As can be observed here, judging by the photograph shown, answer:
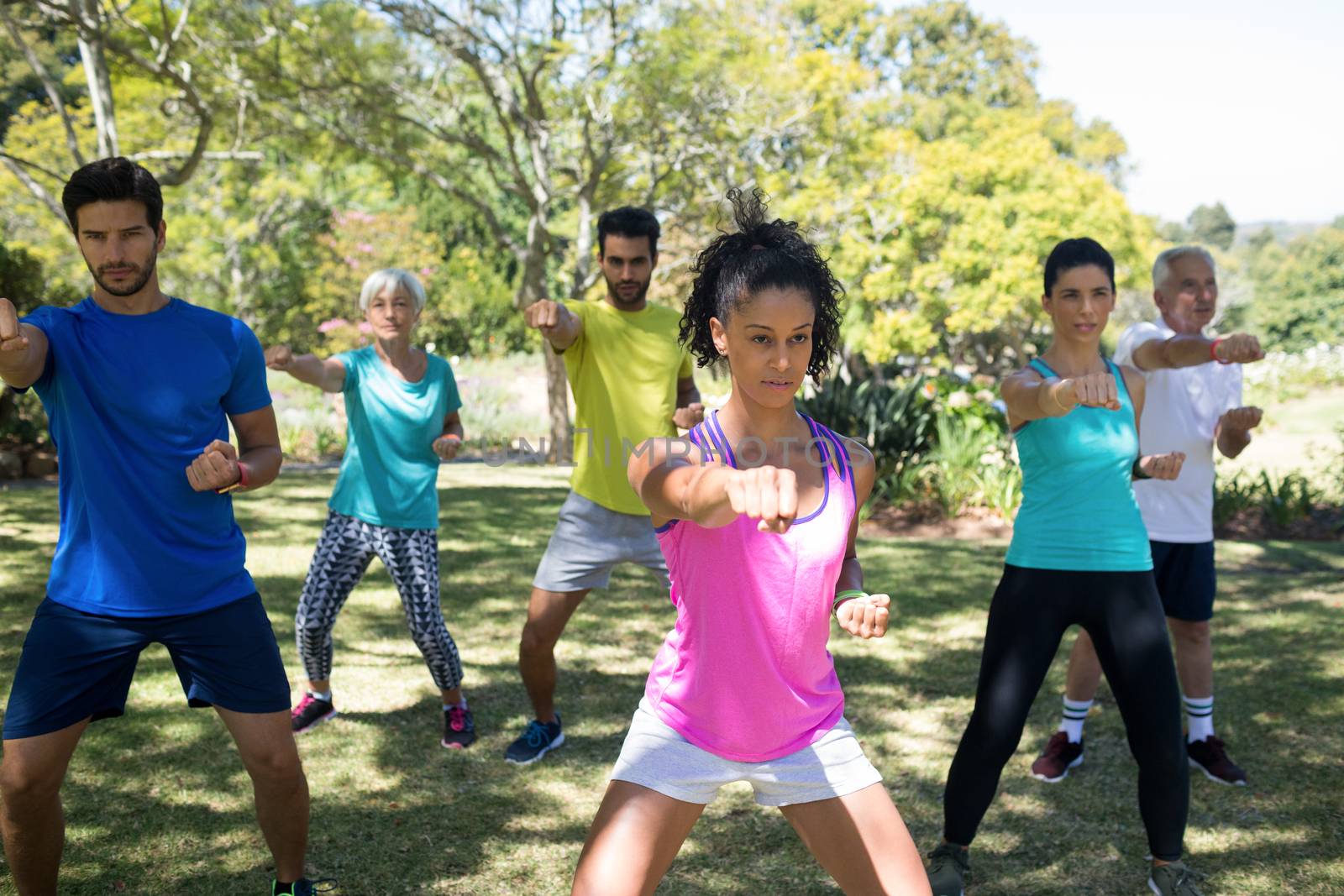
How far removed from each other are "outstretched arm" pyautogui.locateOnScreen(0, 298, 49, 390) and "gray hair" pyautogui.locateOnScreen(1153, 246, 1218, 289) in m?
3.83

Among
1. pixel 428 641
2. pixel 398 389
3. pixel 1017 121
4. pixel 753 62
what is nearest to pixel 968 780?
pixel 428 641

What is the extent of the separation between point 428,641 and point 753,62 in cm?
1448

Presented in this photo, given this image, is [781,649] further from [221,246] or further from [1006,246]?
[221,246]

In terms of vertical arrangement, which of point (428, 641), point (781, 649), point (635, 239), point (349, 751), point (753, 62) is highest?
point (753, 62)

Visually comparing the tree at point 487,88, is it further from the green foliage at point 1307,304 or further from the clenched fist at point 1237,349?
the green foliage at point 1307,304

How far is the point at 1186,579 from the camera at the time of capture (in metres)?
4.35

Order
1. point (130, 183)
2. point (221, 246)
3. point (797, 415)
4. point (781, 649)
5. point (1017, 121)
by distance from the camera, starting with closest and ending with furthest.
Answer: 1. point (781, 649)
2. point (797, 415)
3. point (130, 183)
4. point (221, 246)
5. point (1017, 121)

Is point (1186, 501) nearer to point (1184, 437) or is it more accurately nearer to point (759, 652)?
point (1184, 437)

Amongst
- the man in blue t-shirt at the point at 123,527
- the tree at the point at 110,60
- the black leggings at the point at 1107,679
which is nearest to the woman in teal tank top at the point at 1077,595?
the black leggings at the point at 1107,679

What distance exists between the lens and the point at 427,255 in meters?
25.5

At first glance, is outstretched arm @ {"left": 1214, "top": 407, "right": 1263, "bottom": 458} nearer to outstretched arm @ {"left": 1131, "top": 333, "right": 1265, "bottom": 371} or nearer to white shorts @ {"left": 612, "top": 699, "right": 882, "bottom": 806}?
outstretched arm @ {"left": 1131, "top": 333, "right": 1265, "bottom": 371}

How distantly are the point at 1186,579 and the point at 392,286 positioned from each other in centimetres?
337

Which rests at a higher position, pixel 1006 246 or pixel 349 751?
pixel 1006 246

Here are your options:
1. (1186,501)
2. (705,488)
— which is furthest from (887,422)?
(705,488)
